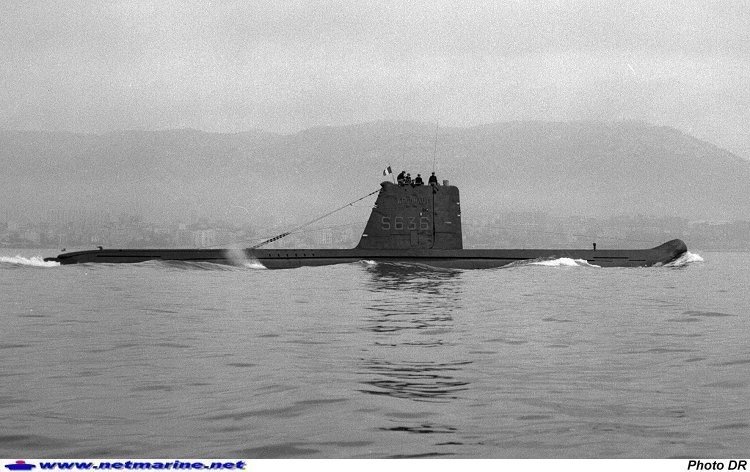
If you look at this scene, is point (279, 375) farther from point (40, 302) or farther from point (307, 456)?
point (40, 302)

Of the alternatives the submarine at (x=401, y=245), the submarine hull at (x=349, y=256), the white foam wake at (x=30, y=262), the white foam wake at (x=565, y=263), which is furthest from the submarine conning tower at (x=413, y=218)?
the white foam wake at (x=30, y=262)

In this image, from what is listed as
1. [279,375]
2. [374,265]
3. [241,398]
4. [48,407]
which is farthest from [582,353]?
[374,265]

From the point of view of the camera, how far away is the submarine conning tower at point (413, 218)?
37781 millimetres

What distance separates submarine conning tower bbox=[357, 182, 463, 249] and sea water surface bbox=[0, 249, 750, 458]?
1516 centimetres

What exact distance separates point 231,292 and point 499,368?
15.2m

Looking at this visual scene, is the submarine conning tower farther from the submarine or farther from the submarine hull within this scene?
the submarine hull

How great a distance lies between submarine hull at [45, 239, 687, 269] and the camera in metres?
37.6

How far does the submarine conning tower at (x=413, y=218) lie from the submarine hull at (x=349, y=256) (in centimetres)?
58

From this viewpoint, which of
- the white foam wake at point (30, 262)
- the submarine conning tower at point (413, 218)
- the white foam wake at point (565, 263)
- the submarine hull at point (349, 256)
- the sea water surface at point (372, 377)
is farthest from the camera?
the white foam wake at point (30, 262)

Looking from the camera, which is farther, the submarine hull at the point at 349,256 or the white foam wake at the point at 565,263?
the white foam wake at the point at 565,263

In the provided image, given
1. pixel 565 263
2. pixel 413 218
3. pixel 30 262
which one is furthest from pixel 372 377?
pixel 30 262

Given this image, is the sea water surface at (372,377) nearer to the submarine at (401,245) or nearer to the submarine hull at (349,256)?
the submarine hull at (349,256)

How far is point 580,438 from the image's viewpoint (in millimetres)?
7406

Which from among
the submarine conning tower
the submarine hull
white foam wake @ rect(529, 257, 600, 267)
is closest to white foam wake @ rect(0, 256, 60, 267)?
the submarine hull
